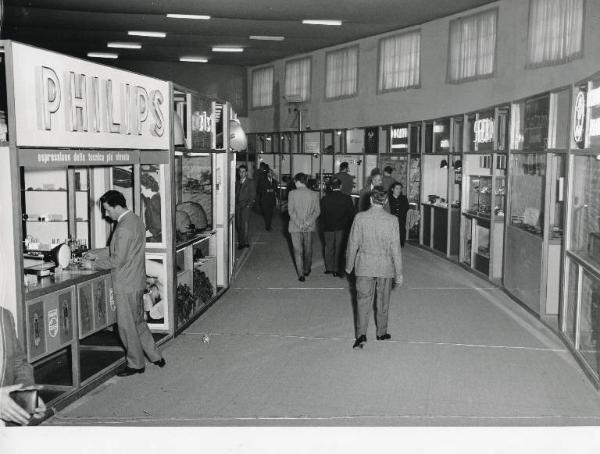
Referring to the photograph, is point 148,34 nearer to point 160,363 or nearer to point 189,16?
point 189,16

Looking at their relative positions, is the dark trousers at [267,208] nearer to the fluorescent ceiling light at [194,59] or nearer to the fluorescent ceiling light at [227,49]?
the fluorescent ceiling light at [227,49]

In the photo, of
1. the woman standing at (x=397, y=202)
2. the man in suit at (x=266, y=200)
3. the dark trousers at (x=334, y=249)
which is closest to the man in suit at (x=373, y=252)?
the dark trousers at (x=334, y=249)

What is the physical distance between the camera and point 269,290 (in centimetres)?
1094

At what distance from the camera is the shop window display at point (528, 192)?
8.94 metres

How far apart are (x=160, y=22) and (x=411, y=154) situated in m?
7.77

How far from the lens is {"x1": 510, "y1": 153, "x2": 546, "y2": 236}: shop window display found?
8938 millimetres

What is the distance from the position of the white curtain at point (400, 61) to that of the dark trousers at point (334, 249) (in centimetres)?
762

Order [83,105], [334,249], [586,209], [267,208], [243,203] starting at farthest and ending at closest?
[267,208]
[243,203]
[334,249]
[586,209]
[83,105]

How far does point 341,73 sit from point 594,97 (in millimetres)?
15997

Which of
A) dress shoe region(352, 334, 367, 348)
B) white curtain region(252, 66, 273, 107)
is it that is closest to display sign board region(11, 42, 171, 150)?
dress shoe region(352, 334, 367, 348)

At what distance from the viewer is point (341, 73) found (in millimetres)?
21891

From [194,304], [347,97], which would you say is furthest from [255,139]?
[194,304]

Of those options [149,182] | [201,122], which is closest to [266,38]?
[201,122]
